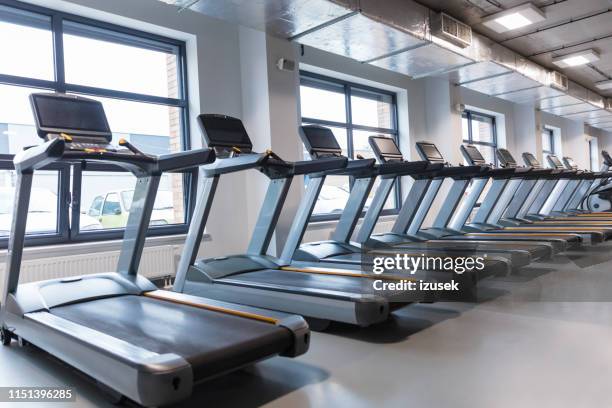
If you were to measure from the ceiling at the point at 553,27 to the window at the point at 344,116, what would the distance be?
6.25 feet

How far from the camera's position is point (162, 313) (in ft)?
8.95

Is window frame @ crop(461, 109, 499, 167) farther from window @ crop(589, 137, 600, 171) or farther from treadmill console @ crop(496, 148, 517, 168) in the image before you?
window @ crop(589, 137, 600, 171)

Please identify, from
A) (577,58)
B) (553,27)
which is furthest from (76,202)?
(577,58)

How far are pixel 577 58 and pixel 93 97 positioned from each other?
8941 mm

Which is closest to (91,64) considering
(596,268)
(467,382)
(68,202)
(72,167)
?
(72,167)

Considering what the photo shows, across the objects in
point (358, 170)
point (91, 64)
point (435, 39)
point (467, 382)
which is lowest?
point (467, 382)

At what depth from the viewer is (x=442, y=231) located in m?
6.16

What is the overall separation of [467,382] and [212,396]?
1241 mm

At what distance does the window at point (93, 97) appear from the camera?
4297 millimetres

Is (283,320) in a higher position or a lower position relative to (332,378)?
higher

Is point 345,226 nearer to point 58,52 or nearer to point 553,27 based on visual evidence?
point 58,52

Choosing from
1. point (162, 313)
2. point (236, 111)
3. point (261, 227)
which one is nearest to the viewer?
point (162, 313)

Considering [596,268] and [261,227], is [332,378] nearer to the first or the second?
[261,227]

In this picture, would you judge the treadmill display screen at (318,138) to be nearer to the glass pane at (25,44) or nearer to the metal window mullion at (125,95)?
the metal window mullion at (125,95)
